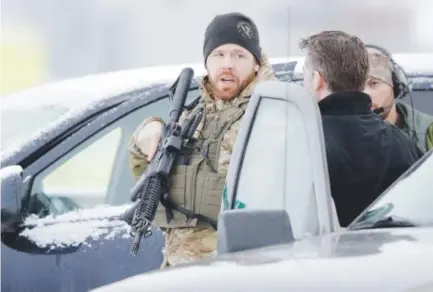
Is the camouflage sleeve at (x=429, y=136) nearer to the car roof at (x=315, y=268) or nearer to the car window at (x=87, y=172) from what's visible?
the car window at (x=87, y=172)

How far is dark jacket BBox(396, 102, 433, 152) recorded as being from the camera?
6.30 meters

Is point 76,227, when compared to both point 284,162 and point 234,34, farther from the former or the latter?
point 284,162

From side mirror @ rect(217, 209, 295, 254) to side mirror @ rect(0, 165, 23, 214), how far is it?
2107mm

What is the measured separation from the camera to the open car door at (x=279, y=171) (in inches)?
171

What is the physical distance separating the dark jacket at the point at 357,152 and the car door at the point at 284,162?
0.53 ft

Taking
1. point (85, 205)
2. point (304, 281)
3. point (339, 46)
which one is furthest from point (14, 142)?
point (304, 281)

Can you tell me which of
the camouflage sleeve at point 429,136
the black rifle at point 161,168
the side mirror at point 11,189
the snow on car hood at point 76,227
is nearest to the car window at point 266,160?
the black rifle at point 161,168

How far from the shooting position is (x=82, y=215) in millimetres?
6797

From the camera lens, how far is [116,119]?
6902mm

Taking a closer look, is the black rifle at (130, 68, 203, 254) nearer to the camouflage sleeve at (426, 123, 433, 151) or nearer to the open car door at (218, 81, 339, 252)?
the open car door at (218, 81, 339, 252)

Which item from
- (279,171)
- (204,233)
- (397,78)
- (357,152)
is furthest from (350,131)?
(397,78)

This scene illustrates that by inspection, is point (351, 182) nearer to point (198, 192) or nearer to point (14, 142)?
point (198, 192)

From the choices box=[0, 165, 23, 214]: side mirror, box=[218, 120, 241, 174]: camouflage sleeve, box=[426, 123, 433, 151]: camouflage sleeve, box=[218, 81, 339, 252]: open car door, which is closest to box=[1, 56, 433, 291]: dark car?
box=[0, 165, 23, 214]: side mirror

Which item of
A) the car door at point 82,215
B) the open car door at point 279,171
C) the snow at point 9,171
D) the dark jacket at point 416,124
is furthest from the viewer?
the car door at point 82,215
